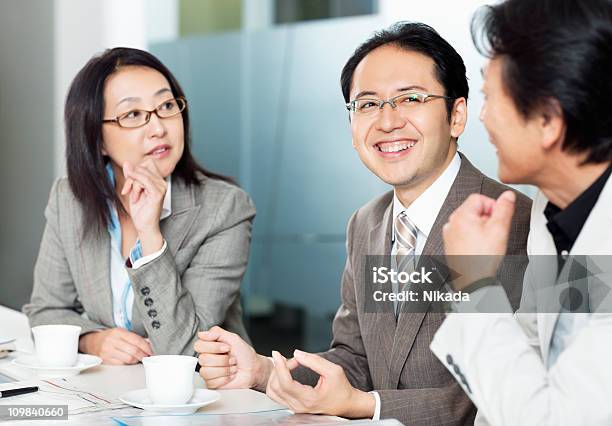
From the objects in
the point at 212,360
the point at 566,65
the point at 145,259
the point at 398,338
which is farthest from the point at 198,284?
the point at 566,65

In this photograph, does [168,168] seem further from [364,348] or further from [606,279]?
[606,279]

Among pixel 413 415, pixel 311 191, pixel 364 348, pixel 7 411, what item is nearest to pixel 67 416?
pixel 7 411

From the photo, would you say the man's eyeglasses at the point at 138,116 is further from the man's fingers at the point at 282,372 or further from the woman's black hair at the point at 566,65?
the woman's black hair at the point at 566,65

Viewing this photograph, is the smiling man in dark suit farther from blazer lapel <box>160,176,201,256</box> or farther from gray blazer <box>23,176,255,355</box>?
blazer lapel <box>160,176,201,256</box>

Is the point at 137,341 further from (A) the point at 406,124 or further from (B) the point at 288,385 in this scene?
(A) the point at 406,124

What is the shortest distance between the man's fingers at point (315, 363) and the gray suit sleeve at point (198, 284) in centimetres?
70

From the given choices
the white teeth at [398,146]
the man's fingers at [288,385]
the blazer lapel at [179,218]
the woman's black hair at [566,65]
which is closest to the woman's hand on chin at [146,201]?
the blazer lapel at [179,218]

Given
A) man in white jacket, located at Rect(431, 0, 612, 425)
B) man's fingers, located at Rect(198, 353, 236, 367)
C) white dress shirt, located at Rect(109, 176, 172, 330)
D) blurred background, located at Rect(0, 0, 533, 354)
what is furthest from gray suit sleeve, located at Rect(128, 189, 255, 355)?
blurred background, located at Rect(0, 0, 533, 354)

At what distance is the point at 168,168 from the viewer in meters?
2.57

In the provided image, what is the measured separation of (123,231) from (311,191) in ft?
6.98

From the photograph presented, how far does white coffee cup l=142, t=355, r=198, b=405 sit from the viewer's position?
1.63 meters

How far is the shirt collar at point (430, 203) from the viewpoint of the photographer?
2.11 meters

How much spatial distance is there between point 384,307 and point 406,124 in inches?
17.5

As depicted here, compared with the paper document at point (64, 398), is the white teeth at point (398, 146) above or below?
above
